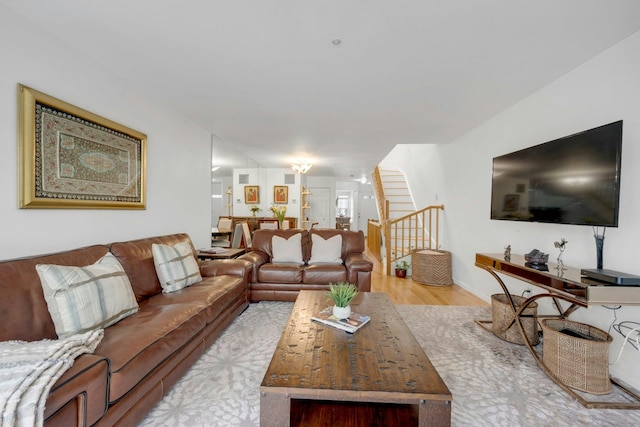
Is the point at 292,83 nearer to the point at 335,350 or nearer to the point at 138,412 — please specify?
the point at 335,350

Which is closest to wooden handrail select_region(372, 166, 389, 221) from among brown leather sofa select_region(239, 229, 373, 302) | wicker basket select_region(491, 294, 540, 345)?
brown leather sofa select_region(239, 229, 373, 302)

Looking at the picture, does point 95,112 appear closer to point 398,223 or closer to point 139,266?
point 139,266

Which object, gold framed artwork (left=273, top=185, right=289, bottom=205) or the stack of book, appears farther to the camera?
gold framed artwork (left=273, top=185, right=289, bottom=205)

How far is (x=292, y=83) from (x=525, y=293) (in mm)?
3207

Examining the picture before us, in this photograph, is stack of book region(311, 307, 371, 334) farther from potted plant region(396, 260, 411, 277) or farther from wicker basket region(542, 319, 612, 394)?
potted plant region(396, 260, 411, 277)

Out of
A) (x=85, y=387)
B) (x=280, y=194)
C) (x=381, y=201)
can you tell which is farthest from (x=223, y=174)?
(x=85, y=387)

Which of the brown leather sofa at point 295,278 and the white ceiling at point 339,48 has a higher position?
the white ceiling at point 339,48

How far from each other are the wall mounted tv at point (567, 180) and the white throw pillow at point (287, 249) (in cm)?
246

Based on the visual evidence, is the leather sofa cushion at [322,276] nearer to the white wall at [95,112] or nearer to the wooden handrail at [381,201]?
the white wall at [95,112]

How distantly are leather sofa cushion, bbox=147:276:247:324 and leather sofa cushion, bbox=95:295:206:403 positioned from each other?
88 mm

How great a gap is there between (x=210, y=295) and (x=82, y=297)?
0.88 meters

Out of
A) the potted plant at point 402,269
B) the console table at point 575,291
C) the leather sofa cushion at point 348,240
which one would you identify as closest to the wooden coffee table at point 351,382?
the console table at point 575,291

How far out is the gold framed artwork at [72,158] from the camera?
1744mm

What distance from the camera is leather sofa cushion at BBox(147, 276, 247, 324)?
6.95 ft
